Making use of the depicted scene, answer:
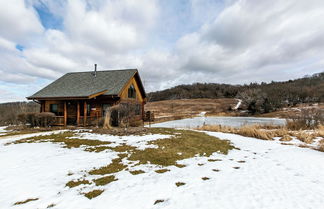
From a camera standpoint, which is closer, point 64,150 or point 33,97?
point 64,150

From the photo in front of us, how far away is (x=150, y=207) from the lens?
2.94 m

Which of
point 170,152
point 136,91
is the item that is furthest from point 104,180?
point 136,91

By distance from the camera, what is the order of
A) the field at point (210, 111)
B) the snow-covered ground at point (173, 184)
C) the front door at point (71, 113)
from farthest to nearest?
the field at point (210, 111)
the front door at point (71, 113)
the snow-covered ground at point (173, 184)

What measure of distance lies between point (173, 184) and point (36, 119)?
1372 centimetres

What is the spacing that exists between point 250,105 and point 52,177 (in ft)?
124

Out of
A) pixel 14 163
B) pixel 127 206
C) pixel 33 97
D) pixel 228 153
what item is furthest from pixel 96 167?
pixel 33 97

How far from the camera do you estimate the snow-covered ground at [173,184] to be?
3.05 meters

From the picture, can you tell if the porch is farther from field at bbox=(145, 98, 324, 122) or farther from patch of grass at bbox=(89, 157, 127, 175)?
field at bbox=(145, 98, 324, 122)

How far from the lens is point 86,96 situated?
43.5ft

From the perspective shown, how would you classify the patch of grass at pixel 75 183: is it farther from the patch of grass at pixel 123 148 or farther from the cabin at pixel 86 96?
the cabin at pixel 86 96

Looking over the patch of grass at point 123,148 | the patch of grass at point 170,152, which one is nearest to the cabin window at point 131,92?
the patch of grass at point 170,152

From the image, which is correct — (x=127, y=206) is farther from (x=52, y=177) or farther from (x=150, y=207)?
(x=52, y=177)

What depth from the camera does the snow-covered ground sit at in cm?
305

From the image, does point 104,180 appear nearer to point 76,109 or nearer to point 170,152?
point 170,152
